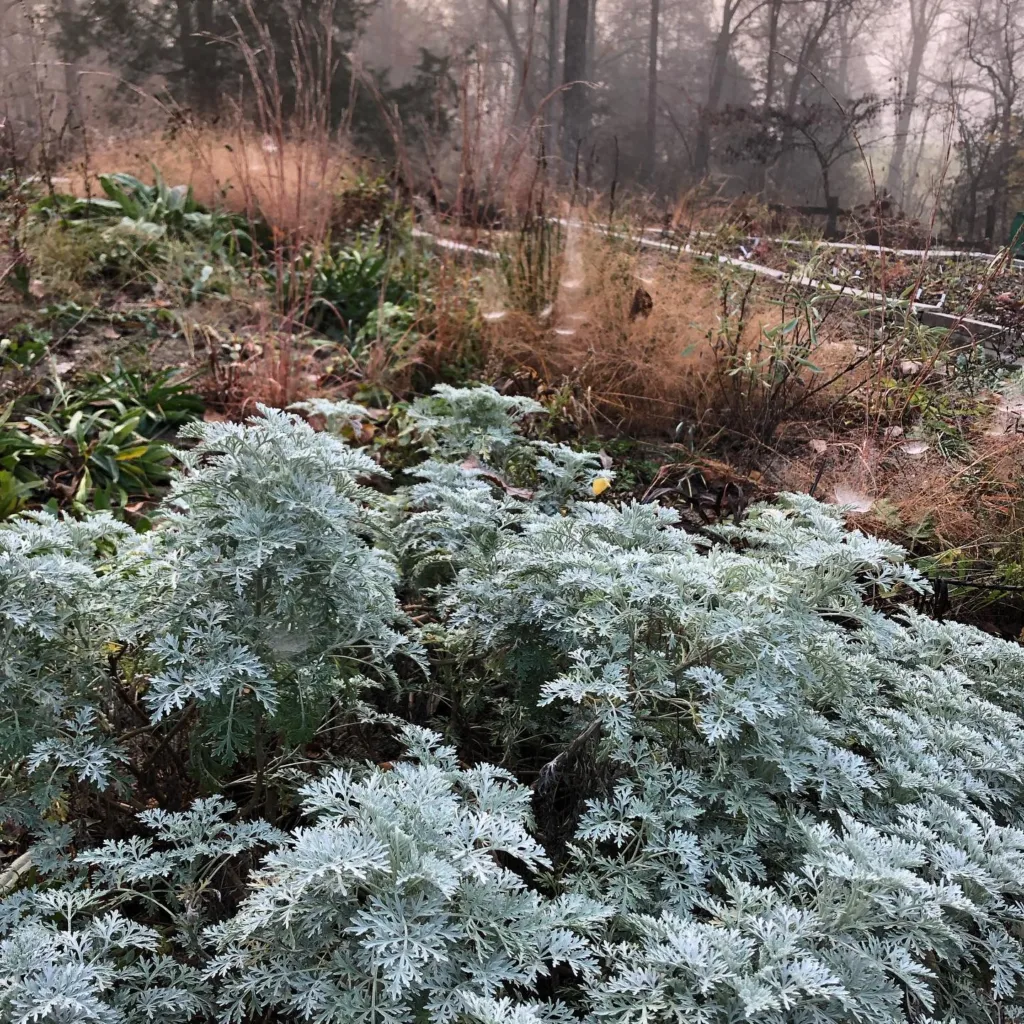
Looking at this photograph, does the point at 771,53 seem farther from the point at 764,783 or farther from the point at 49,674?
the point at 49,674

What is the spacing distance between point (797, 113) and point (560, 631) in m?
4.61

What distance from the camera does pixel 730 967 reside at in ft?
2.95

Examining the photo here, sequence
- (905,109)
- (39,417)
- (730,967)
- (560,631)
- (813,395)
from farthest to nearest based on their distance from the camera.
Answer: (905,109)
(813,395)
(39,417)
(560,631)
(730,967)

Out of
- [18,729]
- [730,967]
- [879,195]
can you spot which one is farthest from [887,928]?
[879,195]

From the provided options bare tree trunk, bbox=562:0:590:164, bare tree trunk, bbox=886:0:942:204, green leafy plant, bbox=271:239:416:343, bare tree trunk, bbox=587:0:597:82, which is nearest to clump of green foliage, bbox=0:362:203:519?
green leafy plant, bbox=271:239:416:343

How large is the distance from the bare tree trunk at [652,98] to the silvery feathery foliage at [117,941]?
214 inches

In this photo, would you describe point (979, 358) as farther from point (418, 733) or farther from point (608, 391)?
point (418, 733)

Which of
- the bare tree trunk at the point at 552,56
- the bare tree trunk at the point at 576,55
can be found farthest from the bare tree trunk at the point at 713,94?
the bare tree trunk at the point at 552,56

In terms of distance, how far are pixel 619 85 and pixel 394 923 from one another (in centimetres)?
582

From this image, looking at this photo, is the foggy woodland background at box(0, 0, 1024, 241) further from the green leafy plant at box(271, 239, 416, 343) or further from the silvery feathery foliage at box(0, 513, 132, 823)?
the silvery feathery foliage at box(0, 513, 132, 823)

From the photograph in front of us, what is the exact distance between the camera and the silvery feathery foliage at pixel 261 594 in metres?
1.08

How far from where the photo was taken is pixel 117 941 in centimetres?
94

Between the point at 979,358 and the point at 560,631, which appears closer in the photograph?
the point at 560,631

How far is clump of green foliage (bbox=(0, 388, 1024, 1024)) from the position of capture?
0.89 metres
